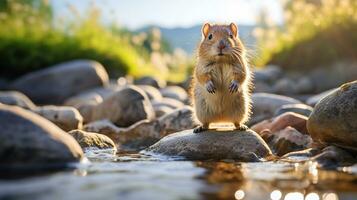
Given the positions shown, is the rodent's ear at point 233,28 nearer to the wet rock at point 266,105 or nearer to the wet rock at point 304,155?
the wet rock at point 304,155

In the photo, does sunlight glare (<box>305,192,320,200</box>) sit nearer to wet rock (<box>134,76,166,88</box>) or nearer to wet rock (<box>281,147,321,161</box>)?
wet rock (<box>281,147,321,161</box>)

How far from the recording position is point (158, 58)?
65.8 feet

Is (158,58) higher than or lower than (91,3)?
lower

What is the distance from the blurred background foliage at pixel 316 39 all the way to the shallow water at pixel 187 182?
12622 mm

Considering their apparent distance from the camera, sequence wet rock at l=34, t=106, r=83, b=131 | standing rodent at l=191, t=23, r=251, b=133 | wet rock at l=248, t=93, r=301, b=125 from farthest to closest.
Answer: wet rock at l=248, t=93, r=301, b=125 < wet rock at l=34, t=106, r=83, b=131 < standing rodent at l=191, t=23, r=251, b=133

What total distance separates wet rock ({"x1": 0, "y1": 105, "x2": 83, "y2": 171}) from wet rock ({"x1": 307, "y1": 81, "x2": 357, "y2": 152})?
8.44ft

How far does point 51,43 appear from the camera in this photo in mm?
17891

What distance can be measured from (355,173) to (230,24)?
A: 2507 mm

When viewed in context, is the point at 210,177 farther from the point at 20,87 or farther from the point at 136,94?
the point at 20,87

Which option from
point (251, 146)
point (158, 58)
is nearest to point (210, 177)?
point (251, 146)

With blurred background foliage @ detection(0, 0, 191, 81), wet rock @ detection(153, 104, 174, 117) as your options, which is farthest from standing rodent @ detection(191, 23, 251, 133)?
blurred background foliage @ detection(0, 0, 191, 81)

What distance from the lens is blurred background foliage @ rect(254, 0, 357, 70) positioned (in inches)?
682

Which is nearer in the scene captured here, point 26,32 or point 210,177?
point 210,177

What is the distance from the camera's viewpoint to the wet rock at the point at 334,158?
5.27 meters
